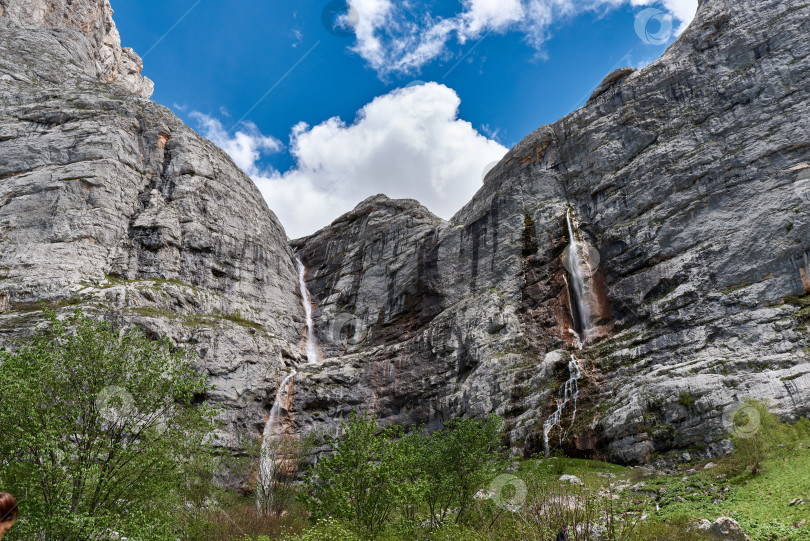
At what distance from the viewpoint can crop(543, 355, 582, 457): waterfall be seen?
4531 centimetres

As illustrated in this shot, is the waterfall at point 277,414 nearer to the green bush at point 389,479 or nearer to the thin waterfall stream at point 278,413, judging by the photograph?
the thin waterfall stream at point 278,413

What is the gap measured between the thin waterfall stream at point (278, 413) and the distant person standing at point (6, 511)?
3791 cm

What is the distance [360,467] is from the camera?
83.2ft

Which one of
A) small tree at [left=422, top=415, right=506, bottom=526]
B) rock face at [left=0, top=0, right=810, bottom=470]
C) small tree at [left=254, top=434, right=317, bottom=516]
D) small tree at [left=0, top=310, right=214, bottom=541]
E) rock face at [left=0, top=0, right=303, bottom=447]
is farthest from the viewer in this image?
rock face at [left=0, top=0, right=303, bottom=447]

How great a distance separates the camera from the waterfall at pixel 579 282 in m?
55.3

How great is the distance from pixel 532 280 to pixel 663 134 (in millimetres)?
21907

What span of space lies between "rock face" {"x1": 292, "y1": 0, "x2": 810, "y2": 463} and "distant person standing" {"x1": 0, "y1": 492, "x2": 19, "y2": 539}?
40766 mm

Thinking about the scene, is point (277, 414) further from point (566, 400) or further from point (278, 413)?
point (566, 400)

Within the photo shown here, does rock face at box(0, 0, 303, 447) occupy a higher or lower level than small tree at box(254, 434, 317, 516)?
higher

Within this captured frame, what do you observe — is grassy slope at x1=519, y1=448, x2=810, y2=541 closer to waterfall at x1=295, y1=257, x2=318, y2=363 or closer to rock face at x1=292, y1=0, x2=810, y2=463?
rock face at x1=292, y1=0, x2=810, y2=463

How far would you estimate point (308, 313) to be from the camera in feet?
274

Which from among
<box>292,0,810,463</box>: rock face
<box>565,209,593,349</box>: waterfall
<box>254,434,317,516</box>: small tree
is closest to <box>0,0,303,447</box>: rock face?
<box>254,434,317,516</box>: small tree

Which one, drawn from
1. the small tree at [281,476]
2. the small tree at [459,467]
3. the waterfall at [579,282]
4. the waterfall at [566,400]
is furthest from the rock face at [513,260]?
the small tree at [459,467]

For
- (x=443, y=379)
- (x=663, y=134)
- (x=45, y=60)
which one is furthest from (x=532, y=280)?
(x=45, y=60)
